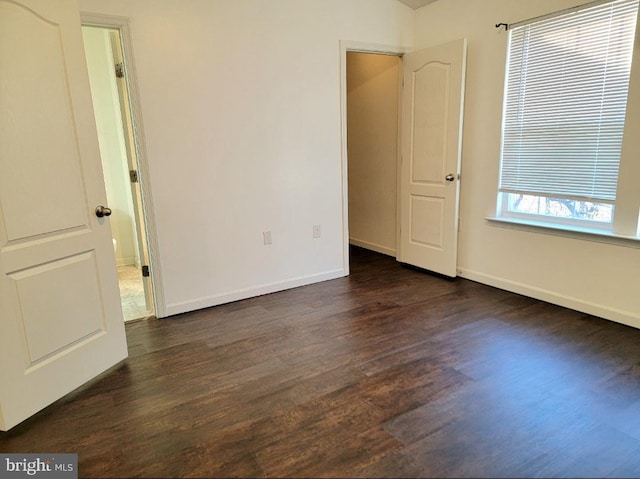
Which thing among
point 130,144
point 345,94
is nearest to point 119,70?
point 130,144

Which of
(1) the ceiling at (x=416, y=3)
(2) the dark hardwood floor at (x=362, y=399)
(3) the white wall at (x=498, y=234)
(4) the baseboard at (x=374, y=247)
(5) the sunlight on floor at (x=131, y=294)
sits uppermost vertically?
(1) the ceiling at (x=416, y=3)

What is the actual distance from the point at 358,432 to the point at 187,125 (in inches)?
95.5

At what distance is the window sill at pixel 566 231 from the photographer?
2.79m

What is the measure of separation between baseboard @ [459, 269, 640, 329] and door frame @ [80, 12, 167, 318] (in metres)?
2.76

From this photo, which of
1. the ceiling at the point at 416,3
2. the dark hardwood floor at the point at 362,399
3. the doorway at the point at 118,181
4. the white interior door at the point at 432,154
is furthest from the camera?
the ceiling at the point at 416,3

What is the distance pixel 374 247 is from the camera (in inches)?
199

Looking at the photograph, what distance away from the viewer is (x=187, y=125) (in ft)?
10.1

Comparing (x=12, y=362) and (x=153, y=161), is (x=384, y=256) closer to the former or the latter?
(x=153, y=161)

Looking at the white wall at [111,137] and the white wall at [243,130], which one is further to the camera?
the white wall at [111,137]

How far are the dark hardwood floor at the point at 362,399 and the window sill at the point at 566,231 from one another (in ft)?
1.91

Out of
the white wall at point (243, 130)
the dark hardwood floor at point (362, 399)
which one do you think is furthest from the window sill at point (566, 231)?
the white wall at point (243, 130)

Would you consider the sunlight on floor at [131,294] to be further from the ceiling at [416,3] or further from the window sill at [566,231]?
the ceiling at [416,3]

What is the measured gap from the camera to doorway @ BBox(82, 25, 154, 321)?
321 cm

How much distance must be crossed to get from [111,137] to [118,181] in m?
0.46
